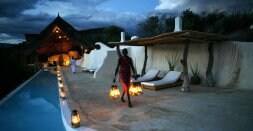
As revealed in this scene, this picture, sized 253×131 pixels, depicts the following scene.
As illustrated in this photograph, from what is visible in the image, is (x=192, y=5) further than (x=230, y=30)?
Yes

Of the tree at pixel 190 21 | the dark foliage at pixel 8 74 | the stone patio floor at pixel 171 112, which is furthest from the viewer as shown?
the tree at pixel 190 21

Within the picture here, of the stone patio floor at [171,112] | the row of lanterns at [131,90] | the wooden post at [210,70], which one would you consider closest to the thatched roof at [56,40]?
the wooden post at [210,70]

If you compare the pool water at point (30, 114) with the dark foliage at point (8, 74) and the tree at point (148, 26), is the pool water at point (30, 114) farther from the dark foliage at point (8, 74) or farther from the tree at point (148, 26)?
the tree at point (148, 26)

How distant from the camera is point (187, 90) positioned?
27.4 ft

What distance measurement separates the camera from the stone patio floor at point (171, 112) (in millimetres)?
4418

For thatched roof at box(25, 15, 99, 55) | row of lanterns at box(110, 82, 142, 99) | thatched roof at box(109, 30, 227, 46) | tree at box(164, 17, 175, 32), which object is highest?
tree at box(164, 17, 175, 32)

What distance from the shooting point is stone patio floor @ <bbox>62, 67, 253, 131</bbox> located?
442cm

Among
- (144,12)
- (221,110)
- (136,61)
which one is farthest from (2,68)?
(144,12)

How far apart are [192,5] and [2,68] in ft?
74.6

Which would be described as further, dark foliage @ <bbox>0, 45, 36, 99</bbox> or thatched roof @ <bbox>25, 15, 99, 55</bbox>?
thatched roof @ <bbox>25, 15, 99, 55</bbox>

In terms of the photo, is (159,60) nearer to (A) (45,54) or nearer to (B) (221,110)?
(B) (221,110)

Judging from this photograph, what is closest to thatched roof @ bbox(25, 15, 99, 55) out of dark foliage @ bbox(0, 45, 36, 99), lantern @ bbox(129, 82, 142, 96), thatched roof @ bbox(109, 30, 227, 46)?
dark foliage @ bbox(0, 45, 36, 99)

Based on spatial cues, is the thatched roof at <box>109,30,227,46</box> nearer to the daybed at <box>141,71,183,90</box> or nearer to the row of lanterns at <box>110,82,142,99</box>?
the daybed at <box>141,71,183,90</box>

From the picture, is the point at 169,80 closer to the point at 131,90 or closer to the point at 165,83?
the point at 165,83
